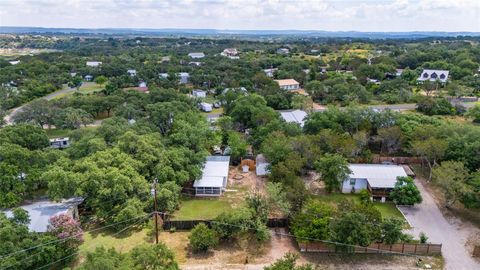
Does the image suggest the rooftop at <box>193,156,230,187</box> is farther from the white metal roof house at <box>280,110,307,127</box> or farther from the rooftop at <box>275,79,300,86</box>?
the rooftop at <box>275,79,300,86</box>

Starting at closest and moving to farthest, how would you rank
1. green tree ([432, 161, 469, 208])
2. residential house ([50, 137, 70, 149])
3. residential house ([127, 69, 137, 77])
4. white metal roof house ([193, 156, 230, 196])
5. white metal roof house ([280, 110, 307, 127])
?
green tree ([432, 161, 469, 208])
white metal roof house ([193, 156, 230, 196])
residential house ([50, 137, 70, 149])
white metal roof house ([280, 110, 307, 127])
residential house ([127, 69, 137, 77])

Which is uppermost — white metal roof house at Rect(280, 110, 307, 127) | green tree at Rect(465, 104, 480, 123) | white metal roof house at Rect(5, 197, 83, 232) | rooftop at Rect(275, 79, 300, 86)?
rooftop at Rect(275, 79, 300, 86)

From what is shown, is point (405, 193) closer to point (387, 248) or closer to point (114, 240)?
point (387, 248)

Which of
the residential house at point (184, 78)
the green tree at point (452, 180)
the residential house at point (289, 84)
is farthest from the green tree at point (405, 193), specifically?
the residential house at point (184, 78)

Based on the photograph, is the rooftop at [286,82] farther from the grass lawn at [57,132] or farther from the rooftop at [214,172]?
the grass lawn at [57,132]

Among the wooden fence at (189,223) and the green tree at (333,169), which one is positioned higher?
the green tree at (333,169)

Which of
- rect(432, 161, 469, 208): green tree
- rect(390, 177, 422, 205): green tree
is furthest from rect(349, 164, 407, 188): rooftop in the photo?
rect(432, 161, 469, 208): green tree

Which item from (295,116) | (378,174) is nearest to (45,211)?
(378,174)
